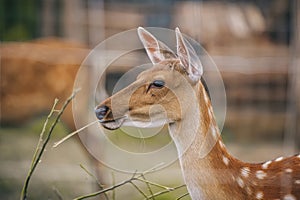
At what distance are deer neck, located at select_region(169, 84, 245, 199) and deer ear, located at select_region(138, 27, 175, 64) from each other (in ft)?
0.27

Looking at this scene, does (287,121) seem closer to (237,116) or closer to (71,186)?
(237,116)

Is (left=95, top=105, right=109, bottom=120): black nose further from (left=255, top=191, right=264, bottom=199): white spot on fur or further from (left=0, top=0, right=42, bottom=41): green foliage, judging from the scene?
(left=0, top=0, right=42, bottom=41): green foliage

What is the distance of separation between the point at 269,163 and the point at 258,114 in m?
4.58

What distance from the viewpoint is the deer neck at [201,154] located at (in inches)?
62.3

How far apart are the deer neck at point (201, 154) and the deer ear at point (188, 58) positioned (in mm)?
54

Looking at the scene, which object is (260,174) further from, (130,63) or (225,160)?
(130,63)

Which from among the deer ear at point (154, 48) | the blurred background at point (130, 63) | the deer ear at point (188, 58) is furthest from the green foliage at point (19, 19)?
the deer ear at point (188, 58)

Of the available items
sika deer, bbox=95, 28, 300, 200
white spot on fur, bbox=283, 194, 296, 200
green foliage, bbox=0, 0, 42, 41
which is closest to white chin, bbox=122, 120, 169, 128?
sika deer, bbox=95, 28, 300, 200

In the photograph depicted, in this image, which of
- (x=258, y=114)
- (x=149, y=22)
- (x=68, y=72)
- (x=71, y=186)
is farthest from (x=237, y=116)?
(x=71, y=186)

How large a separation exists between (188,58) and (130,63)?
3571 millimetres

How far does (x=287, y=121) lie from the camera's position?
6.11 meters

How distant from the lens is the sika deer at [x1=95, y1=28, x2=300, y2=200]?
158 centimetres

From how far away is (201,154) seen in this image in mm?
1597

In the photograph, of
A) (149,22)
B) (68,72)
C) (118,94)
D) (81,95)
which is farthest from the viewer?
(149,22)
